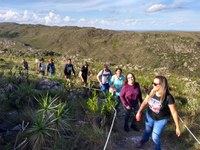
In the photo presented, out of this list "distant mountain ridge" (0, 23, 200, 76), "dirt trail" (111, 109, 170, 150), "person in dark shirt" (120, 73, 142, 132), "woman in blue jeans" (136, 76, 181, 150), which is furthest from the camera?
"distant mountain ridge" (0, 23, 200, 76)

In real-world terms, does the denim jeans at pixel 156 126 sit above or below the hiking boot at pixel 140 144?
above

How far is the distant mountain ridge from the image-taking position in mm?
92312

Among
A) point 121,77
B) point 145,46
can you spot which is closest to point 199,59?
point 145,46

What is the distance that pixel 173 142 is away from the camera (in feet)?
25.8

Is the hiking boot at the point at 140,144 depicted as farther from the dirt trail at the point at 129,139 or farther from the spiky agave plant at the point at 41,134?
the spiky agave plant at the point at 41,134

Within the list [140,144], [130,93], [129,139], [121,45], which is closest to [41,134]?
[140,144]

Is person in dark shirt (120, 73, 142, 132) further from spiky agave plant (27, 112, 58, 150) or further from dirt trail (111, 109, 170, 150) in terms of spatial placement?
spiky agave plant (27, 112, 58, 150)

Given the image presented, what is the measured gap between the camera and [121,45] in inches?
4769

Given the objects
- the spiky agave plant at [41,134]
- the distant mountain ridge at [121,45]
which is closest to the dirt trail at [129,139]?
the spiky agave plant at [41,134]

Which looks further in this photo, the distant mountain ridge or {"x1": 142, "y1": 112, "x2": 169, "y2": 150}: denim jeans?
the distant mountain ridge

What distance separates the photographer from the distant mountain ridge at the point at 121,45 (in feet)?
303

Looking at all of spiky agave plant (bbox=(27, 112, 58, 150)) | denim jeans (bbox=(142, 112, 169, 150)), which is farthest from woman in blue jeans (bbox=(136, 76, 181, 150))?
spiky agave plant (bbox=(27, 112, 58, 150))

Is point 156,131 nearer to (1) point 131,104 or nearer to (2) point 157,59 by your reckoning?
(1) point 131,104

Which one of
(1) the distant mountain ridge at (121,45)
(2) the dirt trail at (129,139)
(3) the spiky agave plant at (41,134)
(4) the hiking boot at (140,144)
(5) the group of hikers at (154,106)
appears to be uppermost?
(5) the group of hikers at (154,106)
